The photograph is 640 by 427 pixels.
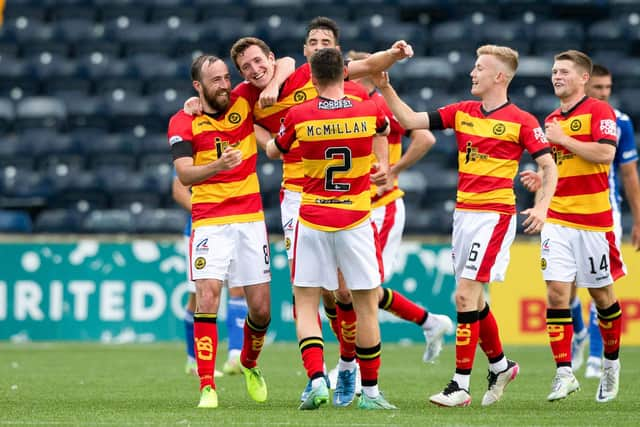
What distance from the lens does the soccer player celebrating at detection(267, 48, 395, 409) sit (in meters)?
7.36

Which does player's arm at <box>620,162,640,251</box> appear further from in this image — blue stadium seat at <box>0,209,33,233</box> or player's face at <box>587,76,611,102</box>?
blue stadium seat at <box>0,209,33,233</box>

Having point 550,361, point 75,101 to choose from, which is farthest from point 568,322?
point 75,101

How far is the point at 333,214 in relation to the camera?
7398 millimetres

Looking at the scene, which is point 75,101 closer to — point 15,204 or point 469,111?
point 15,204

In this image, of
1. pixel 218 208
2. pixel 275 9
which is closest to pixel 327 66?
pixel 218 208

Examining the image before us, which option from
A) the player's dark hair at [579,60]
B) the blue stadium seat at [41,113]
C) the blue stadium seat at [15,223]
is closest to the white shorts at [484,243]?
the player's dark hair at [579,60]

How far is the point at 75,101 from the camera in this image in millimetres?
18641

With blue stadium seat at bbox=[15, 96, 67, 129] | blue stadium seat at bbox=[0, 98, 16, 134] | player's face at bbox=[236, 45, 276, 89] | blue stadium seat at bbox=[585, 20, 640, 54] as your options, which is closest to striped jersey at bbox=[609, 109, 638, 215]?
player's face at bbox=[236, 45, 276, 89]

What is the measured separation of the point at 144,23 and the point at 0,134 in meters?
2.90

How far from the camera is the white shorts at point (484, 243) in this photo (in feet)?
26.1

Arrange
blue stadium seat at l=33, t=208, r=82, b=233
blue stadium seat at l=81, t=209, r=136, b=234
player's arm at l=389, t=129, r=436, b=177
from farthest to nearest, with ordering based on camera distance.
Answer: blue stadium seat at l=33, t=208, r=82, b=233 → blue stadium seat at l=81, t=209, r=136, b=234 → player's arm at l=389, t=129, r=436, b=177

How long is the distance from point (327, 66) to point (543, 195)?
157 cm

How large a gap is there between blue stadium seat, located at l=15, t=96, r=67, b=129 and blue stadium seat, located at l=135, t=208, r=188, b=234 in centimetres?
274

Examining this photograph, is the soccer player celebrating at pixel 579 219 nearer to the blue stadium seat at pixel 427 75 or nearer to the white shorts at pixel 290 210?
the white shorts at pixel 290 210
